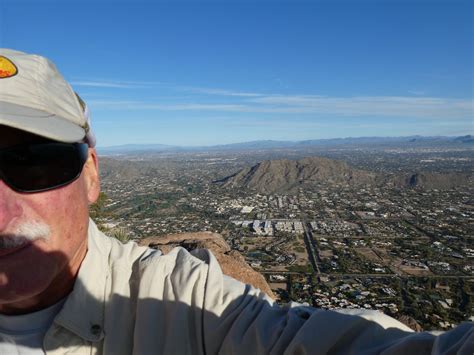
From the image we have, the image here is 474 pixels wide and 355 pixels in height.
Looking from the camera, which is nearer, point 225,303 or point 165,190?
point 225,303

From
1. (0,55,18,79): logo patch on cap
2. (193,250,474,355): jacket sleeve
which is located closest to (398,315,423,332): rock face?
(193,250,474,355): jacket sleeve

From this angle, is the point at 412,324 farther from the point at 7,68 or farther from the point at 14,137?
the point at 7,68

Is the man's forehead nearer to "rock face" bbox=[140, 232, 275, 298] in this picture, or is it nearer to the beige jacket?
the beige jacket

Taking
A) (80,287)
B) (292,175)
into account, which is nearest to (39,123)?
(80,287)

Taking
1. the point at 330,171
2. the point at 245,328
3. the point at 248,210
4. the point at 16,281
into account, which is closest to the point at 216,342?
the point at 245,328

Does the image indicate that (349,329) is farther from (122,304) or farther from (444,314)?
(444,314)

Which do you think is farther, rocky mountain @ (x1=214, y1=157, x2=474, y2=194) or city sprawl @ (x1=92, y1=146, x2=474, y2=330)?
rocky mountain @ (x1=214, y1=157, x2=474, y2=194)

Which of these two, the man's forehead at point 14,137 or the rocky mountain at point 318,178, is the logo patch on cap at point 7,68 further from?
the rocky mountain at point 318,178

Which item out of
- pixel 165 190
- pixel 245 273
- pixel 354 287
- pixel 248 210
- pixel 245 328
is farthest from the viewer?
pixel 165 190
